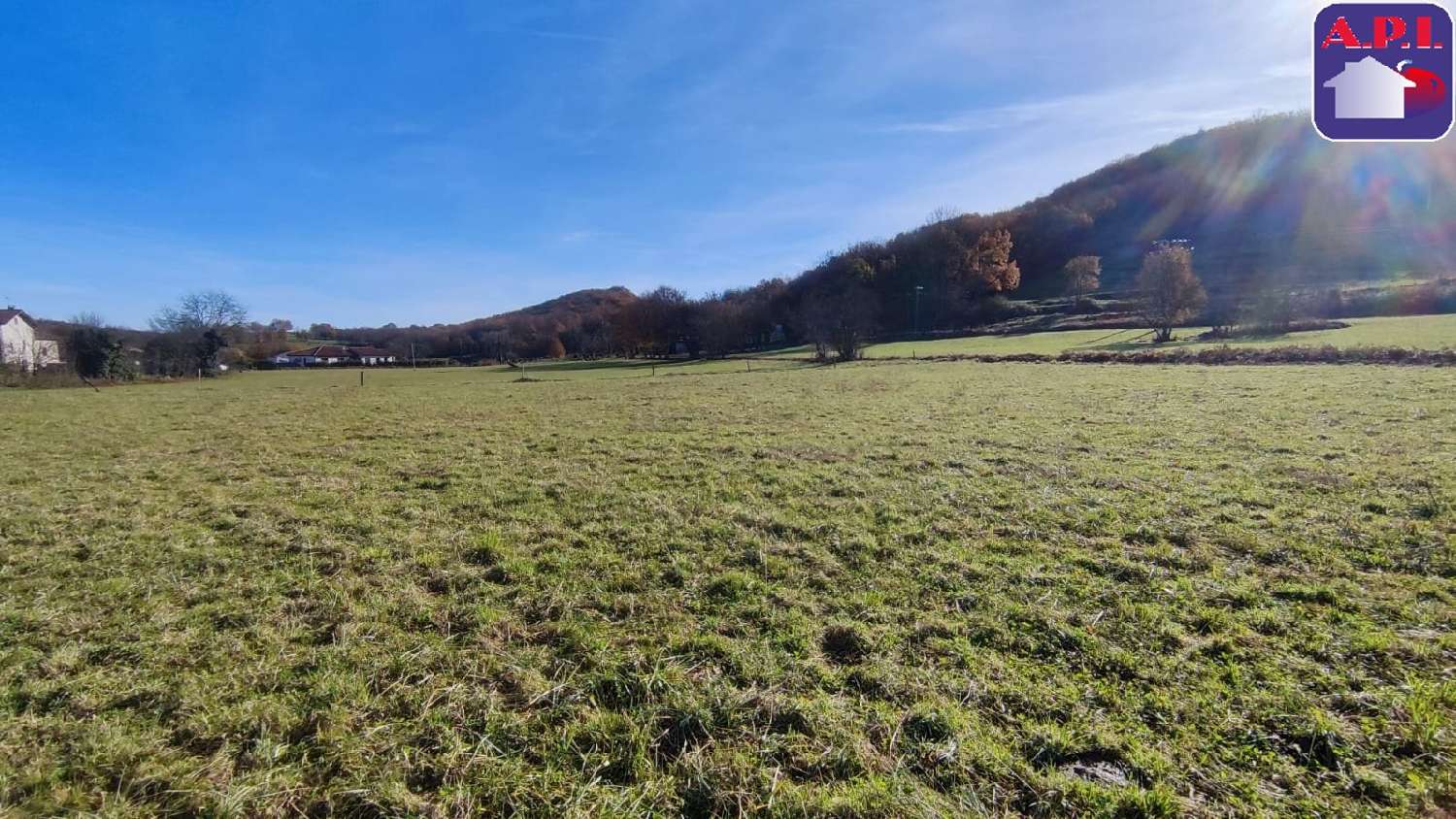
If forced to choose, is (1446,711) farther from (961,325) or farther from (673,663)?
(961,325)

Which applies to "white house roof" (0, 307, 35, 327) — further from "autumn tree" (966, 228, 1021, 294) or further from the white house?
"autumn tree" (966, 228, 1021, 294)

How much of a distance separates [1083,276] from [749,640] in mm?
106008

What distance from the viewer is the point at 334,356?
110375 mm

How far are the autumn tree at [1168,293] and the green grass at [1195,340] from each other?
62.5 inches

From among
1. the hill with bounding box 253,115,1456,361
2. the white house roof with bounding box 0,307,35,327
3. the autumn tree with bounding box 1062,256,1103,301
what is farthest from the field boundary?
the white house roof with bounding box 0,307,35,327

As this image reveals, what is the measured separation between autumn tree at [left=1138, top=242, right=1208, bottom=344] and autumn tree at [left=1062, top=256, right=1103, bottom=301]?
126 feet

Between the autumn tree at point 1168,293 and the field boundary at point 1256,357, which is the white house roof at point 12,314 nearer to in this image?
the field boundary at point 1256,357

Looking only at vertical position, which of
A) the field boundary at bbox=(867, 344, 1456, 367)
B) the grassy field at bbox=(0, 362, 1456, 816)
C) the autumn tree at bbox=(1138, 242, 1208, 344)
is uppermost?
the autumn tree at bbox=(1138, 242, 1208, 344)

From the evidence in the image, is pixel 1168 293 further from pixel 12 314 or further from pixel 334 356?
pixel 334 356

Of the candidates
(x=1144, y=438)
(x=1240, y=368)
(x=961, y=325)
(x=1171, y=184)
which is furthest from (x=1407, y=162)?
(x=1144, y=438)

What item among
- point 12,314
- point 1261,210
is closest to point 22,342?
point 12,314

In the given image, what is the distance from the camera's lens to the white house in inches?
1815

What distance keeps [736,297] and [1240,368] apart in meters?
81.2

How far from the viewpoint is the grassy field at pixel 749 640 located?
2445 mm
